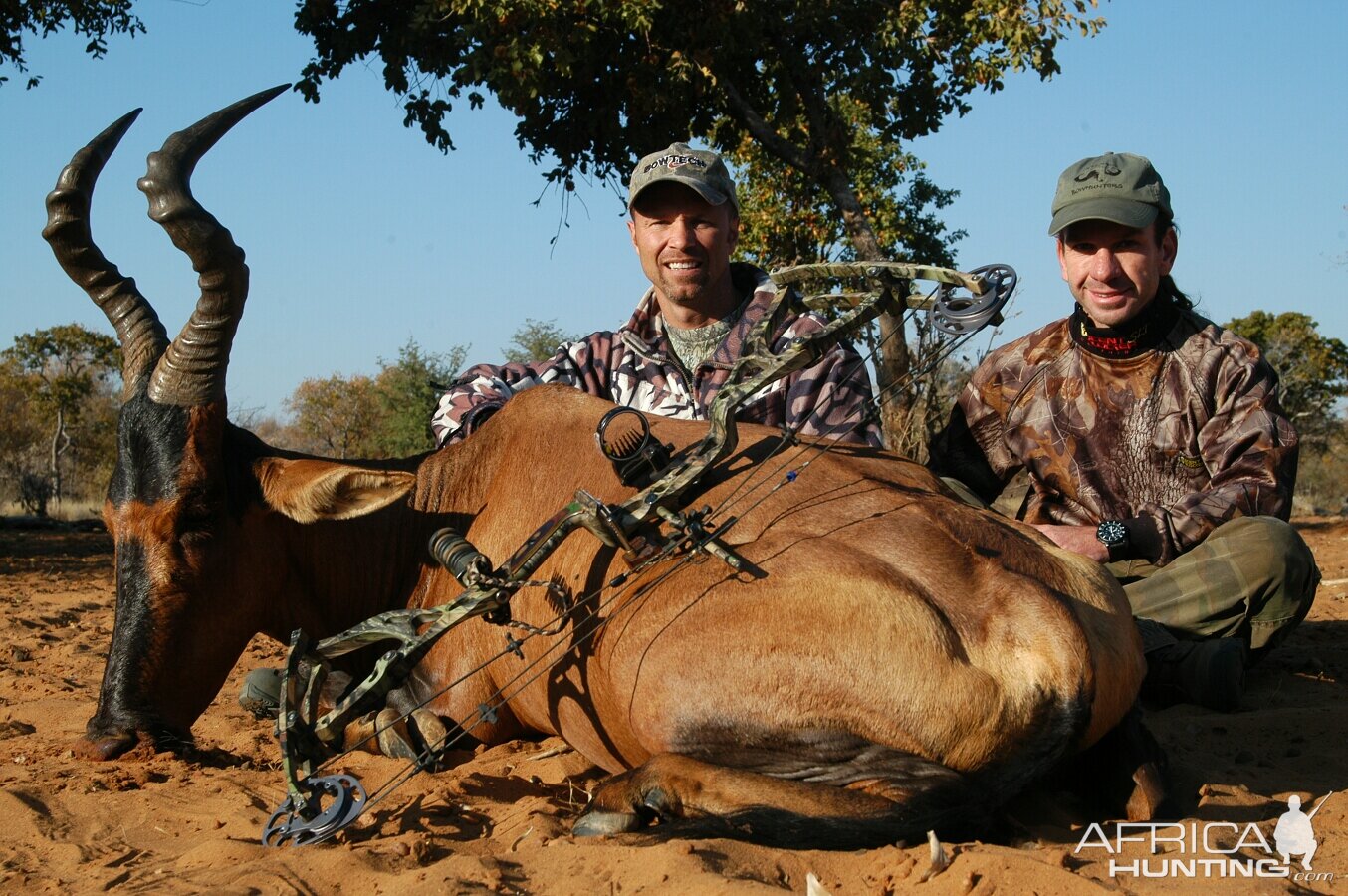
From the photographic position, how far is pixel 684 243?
553 centimetres

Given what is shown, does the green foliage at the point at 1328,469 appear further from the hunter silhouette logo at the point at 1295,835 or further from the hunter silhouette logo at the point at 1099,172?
the hunter silhouette logo at the point at 1295,835

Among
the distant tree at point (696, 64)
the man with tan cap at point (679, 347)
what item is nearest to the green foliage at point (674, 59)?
the distant tree at point (696, 64)

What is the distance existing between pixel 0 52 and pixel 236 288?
452 inches

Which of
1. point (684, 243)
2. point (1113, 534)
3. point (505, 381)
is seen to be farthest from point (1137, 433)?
point (505, 381)

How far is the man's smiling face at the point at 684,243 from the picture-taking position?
219 inches

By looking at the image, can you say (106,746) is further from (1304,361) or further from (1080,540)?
(1304,361)

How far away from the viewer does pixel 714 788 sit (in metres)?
3.31

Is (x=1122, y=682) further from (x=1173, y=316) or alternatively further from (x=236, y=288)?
(x=236, y=288)

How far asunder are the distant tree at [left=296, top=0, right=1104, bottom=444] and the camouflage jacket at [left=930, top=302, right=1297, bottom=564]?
20.5 feet

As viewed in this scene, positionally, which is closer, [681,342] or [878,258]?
[681,342]

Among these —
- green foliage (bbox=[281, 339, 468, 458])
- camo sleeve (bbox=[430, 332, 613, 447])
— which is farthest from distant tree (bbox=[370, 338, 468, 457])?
camo sleeve (bbox=[430, 332, 613, 447])

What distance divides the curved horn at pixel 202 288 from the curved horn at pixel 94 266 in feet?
0.75

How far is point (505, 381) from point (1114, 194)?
2707 millimetres

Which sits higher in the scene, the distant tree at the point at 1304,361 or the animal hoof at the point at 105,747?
the distant tree at the point at 1304,361
